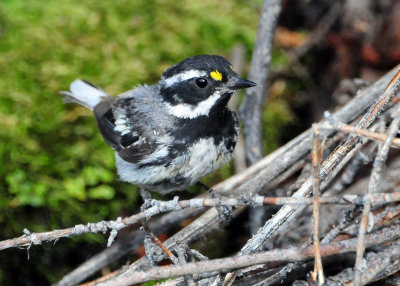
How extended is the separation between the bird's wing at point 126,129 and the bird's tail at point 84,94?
4.0 inches

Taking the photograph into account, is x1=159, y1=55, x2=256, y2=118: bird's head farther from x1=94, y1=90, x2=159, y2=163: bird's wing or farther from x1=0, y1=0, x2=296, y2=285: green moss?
x1=0, y1=0, x2=296, y2=285: green moss

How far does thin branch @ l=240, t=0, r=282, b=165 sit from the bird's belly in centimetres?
59

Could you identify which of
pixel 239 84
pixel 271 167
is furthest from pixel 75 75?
pixel 271 167

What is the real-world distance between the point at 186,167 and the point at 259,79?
1181mm

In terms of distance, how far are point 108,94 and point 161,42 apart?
0.81 m

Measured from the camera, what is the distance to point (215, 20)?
531 cm

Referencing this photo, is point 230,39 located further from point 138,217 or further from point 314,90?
point 138,217

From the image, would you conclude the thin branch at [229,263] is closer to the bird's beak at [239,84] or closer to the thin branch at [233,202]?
the thin branch at [233,202]

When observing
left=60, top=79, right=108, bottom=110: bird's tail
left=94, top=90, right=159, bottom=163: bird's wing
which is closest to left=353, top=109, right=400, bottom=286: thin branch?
left=94, top=90, right=159, bottom=163: bird's wing

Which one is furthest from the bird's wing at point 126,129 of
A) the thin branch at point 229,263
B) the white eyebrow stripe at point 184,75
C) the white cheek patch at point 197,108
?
the thin branch at point 229,263

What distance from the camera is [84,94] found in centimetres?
423

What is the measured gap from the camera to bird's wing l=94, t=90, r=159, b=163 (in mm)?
3658

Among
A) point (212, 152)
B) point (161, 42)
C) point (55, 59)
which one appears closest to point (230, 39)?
point (161, 42)

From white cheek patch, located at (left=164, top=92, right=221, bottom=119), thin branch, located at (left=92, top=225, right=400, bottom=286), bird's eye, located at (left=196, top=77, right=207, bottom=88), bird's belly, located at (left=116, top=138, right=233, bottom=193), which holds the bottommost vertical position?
thin branch, located at (left=92, top=225, right=400, bottom=286)
